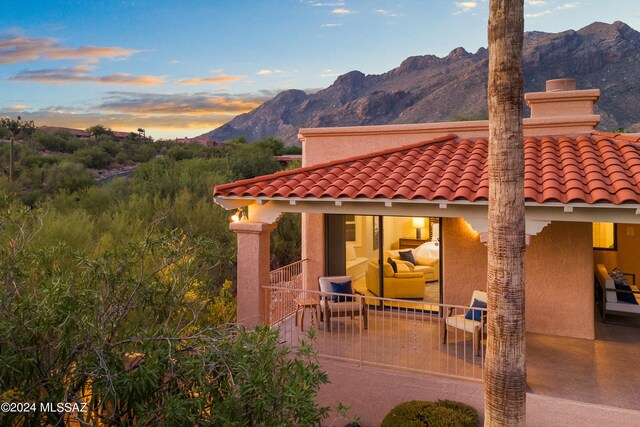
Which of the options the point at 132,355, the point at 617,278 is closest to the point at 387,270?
the point at 617,278

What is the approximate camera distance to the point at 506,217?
4816 millimetres

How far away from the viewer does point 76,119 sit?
56281 millimetres

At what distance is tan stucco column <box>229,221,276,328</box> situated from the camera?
9977 mm

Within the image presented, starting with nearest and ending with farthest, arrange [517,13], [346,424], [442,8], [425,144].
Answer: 1. [517,13]
2. [346,424]
3. [425,144]
4. [442,8]

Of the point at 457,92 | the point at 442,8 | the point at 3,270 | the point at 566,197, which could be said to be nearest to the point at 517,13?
the point at 566,197

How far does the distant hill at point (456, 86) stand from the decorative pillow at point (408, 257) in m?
39.6

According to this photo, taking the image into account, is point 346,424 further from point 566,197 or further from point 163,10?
point 163,10

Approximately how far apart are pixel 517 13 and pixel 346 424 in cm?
679

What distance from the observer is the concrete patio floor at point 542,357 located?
315 inches

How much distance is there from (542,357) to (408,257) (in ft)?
13.3

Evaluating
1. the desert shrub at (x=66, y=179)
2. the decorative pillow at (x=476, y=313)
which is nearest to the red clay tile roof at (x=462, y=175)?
the decorative pillow at (x=476, y=313)

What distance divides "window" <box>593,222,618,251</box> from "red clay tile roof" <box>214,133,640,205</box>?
4.83 m

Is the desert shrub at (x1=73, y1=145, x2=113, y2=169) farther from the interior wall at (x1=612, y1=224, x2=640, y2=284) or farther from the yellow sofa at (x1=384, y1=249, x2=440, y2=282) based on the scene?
the interior wall at (x1=612, y1=224, x2=640, y2=284)

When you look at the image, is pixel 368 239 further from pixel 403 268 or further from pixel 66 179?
pixel 66 179
